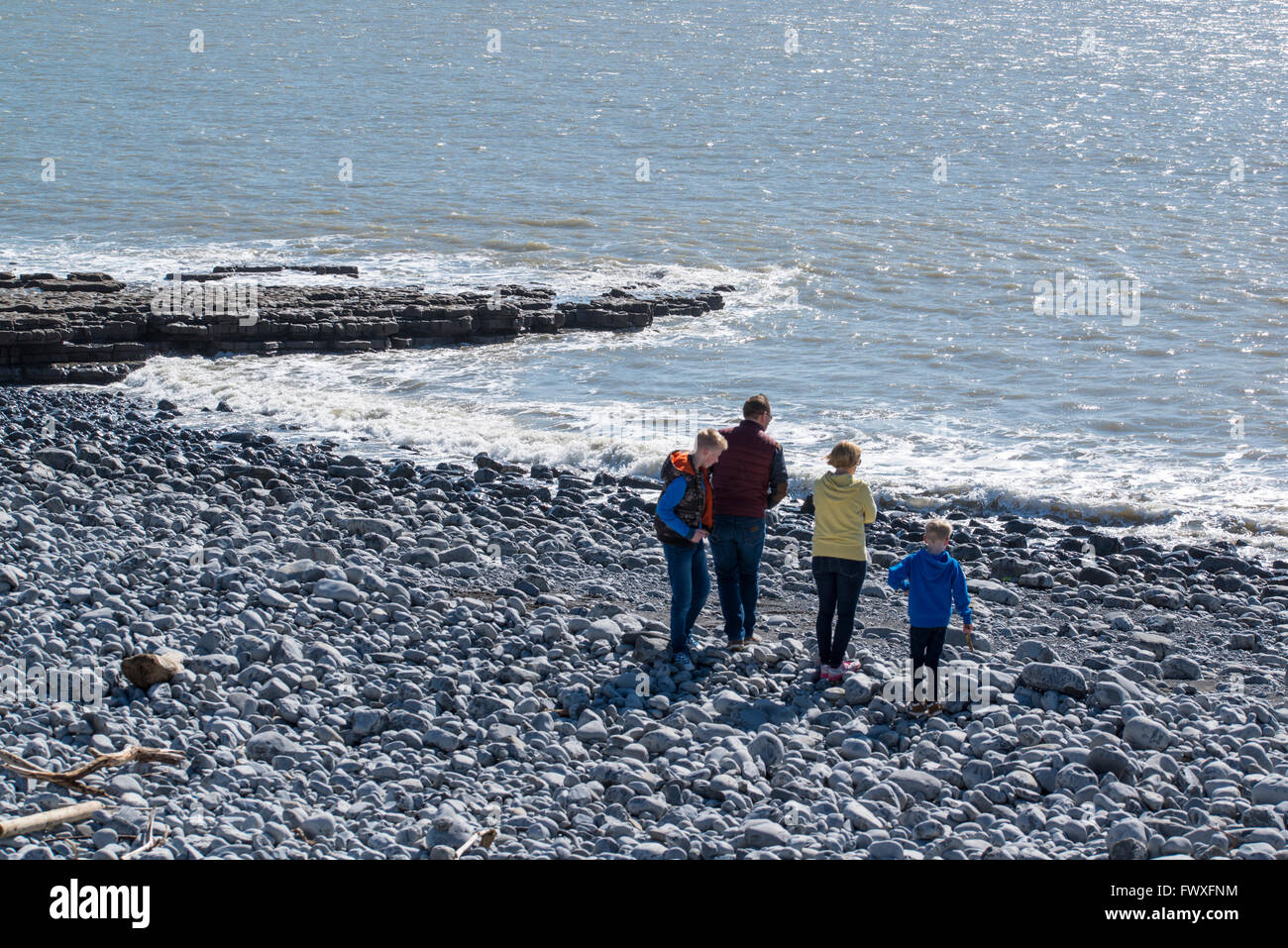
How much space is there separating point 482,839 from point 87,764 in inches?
81.0

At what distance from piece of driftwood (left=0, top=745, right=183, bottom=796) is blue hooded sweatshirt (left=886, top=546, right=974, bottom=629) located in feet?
13.7

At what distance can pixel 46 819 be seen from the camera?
5.58m

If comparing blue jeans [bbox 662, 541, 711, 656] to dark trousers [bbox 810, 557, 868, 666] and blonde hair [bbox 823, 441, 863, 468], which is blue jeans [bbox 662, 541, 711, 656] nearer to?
dark trousers [bbox 810, 557, 868, 666]

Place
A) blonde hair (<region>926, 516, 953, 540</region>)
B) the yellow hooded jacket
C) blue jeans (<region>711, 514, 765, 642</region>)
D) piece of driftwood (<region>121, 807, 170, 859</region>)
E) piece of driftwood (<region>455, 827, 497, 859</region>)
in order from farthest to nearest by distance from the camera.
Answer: blue jeans (<region>711, 514, 765, 642</region>)
the yellow hooded jacket
blonde hair (<region>926, 516, 953, 540</region>)
piece of driftwood (<region>455, 827, 497, 859</region>)
piece of driftwood (<region>121, 807, 170, 859</region>)

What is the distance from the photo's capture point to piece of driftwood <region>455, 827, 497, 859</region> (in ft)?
18.6

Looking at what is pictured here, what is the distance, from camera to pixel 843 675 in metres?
8.01

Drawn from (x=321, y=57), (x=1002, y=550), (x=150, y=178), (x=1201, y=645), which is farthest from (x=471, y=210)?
(x=321, y=57)

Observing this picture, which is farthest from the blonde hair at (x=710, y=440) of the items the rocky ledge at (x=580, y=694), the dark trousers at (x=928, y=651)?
the dark trousers at (x=928, y=651)

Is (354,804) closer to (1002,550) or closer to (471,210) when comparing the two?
(1002,550)

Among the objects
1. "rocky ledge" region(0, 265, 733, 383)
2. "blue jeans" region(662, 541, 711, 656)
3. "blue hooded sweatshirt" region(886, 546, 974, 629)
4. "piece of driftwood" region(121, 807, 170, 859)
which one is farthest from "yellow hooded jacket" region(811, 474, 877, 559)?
"rocky ledge" region(0, 265, 733, 383)

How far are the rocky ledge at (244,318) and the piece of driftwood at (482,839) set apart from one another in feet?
51.4

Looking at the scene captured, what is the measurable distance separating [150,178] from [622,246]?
19507 mm

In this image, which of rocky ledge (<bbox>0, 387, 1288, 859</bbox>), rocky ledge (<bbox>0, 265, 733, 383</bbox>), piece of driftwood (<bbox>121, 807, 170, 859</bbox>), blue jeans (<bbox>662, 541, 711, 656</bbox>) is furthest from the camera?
rocky ledge (<bbox>0, 265, 733, 383</bbox>)
